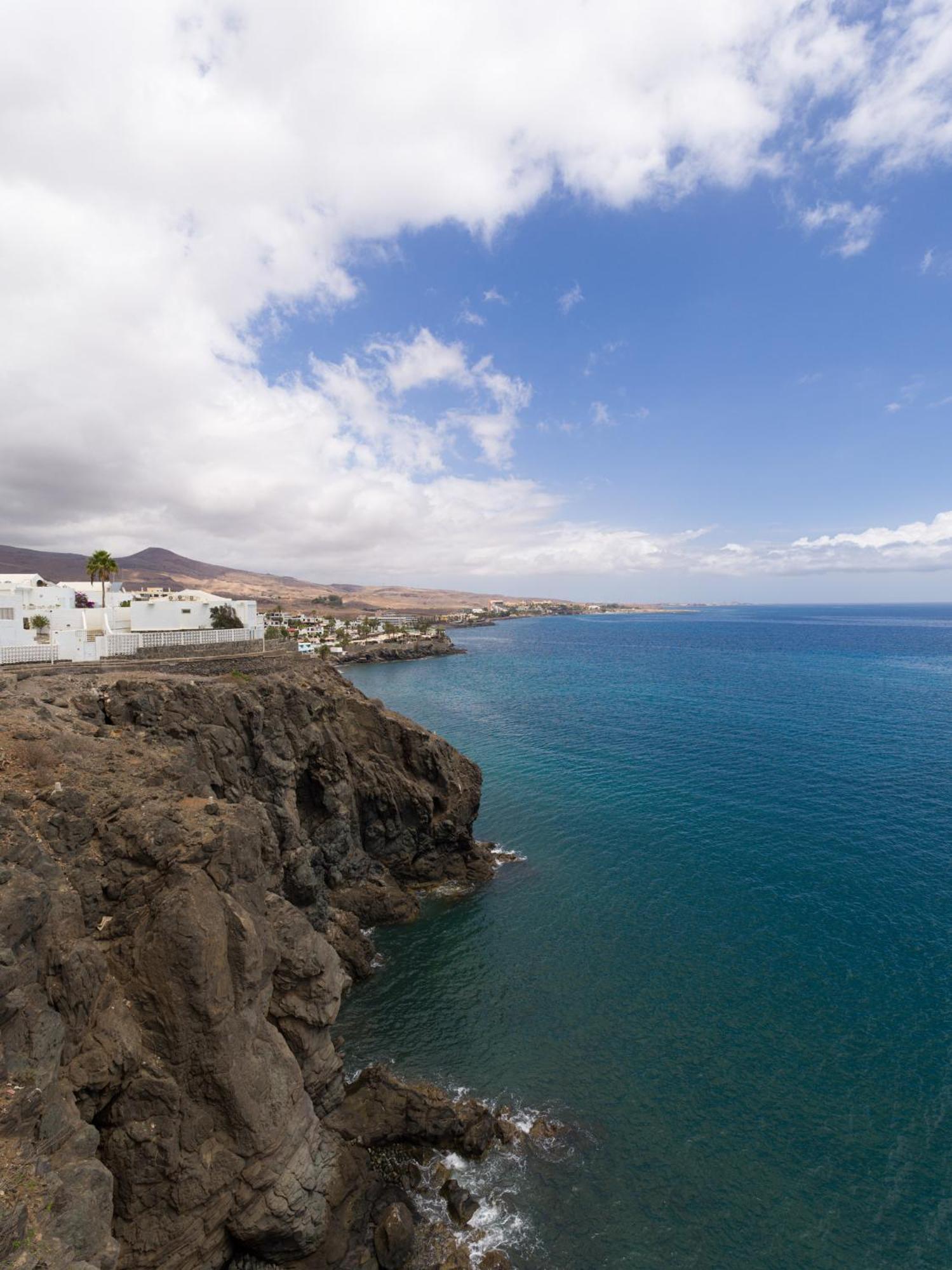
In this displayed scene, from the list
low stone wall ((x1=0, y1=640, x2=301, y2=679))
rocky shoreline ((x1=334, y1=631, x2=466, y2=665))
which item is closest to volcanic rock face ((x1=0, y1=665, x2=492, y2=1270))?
low stone wall ((x1=0, y1=640, x2=301, y2=679))

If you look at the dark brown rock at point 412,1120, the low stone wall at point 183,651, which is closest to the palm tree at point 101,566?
the low stone wall at point 183,651

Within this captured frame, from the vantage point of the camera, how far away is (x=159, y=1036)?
16.8 metres

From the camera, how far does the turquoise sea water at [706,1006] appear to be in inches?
801

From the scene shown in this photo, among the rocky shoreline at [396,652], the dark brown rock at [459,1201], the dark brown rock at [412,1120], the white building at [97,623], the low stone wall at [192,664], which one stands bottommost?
the dark brown rock at [459,1201]

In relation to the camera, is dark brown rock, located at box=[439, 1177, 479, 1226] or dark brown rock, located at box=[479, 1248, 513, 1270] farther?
dark brown rock, located at box=[439, 1177, 479, 1226]

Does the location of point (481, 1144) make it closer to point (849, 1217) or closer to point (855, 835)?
point (849, 1217)

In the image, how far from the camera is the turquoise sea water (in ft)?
66.7

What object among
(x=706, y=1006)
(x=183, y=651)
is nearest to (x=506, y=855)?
(x=706, y=1006)

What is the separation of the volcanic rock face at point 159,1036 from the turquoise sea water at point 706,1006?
4.99 m

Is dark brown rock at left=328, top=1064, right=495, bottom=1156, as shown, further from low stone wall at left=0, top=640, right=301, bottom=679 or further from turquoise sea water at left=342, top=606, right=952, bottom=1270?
low stone wall at left=0, top=640, right=301, bottom=679

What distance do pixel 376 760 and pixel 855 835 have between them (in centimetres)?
3743

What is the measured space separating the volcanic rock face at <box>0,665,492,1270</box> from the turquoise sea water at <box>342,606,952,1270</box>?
4993 millimetres

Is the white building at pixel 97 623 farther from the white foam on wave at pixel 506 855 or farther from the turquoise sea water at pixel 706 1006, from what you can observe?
the white foam on wave at pixel 506 855

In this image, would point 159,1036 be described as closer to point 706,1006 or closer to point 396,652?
point 706,1006
